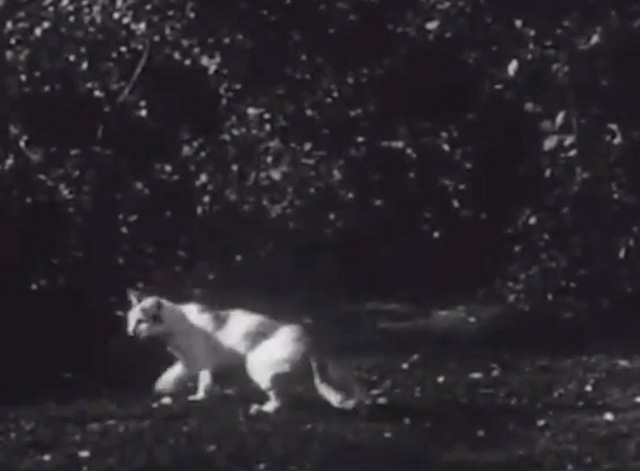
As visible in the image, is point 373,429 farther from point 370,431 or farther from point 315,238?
point 315,238

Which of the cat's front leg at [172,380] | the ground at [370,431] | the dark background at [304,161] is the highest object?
the dark background at [304,161]

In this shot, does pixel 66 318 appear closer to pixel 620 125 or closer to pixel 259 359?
pixel 259 359

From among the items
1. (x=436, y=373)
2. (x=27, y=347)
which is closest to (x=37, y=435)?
(x=27, y=347)

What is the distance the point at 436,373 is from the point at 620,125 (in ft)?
0.72

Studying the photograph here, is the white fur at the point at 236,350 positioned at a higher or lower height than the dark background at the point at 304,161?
lower

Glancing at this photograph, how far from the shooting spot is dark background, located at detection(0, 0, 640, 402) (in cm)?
113

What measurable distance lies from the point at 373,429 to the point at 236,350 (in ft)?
0.36

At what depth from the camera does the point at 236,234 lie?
3.71ft

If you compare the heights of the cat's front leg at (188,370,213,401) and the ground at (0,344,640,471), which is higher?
the cat's front leg at (188,370,213,401)

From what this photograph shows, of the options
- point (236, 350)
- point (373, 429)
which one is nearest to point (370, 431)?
point (373, 429)

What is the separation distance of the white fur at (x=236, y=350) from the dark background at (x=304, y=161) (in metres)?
0.01

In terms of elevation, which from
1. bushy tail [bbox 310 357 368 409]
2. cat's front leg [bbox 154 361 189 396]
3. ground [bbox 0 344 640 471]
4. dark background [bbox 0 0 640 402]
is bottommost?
ground [bbox 0 344 640 471]

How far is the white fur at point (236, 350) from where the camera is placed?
1120 millimetres

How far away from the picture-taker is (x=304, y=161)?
113cm
